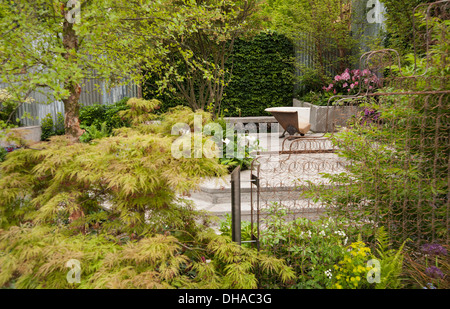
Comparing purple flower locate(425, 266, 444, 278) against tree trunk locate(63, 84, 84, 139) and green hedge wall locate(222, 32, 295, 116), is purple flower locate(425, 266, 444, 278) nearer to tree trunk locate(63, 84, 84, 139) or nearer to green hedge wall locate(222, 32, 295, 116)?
tree trunk locate(63, 84, 84, 139)

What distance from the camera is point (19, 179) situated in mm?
2582

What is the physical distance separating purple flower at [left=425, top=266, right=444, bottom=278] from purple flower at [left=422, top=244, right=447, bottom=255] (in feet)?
0.47

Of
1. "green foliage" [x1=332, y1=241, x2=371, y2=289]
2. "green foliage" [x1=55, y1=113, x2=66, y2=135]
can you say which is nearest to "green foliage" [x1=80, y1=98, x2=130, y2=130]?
"green foliage" [x1=55, y1=113, x2=66, y2=135]

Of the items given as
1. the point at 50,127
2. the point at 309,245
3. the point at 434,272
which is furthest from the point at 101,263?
the point at 50,127

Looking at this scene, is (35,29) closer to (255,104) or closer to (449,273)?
(449,273)

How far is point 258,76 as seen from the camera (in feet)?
33.2

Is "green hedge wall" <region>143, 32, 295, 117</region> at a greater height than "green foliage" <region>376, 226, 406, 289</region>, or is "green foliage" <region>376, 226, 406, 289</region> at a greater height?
"green hedge wall" <region>143, 32, 295, 117</region>

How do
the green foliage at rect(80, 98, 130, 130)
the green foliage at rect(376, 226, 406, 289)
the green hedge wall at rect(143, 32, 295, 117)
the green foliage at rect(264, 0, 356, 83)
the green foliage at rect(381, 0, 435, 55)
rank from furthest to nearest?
1. the green hedge wall at rect(143, 32, 295, 117)
2. the green foliage at rect(264, 0, 356, 83)
3. the green foliage at rect(80, 98, 130, 130)
4. the green foliage at rect(381, 0, 435, 55)
5. the green foliage at rect(376, 226, 406, 289)

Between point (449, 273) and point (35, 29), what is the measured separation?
12.8ft

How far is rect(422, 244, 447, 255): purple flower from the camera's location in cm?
254

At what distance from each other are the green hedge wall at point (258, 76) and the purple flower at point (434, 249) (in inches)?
295

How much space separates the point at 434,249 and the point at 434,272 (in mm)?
184
